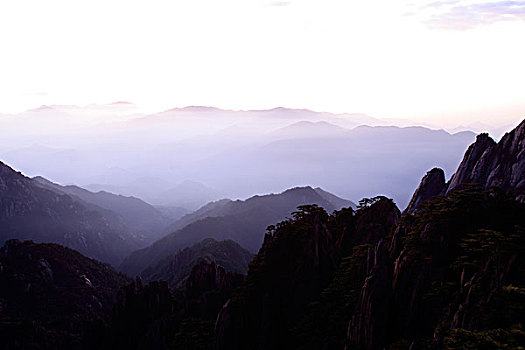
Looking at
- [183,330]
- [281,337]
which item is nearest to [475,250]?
[281,337]

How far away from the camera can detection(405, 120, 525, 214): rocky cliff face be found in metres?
57.4

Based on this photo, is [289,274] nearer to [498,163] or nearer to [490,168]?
[490,168]

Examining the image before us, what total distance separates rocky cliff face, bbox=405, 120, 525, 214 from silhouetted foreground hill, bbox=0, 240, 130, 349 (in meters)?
95.4

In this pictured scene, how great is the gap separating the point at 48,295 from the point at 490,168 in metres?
152

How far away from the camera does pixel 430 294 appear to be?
3366cm

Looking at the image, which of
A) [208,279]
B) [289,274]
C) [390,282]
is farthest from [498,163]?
[208,279]

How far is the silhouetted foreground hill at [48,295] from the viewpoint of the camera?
351 ft

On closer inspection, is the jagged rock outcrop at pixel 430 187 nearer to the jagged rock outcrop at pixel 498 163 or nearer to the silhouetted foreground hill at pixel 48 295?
the jagged rock outcrop at pixel 498 163

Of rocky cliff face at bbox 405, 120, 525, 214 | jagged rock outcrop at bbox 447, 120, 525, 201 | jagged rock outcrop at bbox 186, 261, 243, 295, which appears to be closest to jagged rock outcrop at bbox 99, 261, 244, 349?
jagged rock outcrop at bbox 186, 261, 243, 295

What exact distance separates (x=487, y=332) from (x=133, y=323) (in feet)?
263

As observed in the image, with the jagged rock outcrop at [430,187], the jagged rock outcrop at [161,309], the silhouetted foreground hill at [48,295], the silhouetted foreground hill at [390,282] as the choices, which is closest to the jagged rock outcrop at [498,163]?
the jagged rock outcrop at [430,187]

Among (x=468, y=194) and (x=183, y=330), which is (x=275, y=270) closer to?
(x=183, y=330)

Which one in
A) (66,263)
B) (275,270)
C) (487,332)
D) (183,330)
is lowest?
(66,263)

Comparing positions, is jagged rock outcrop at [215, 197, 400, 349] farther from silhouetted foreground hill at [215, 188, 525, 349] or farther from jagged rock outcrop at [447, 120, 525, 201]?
jagged rock outcrop at [447, 120, 525, 201]
